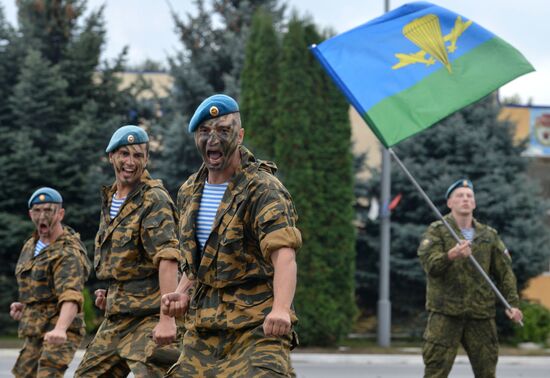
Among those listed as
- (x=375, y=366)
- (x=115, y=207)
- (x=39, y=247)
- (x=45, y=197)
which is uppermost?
(x=45, y=197)

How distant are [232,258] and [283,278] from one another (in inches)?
14.5

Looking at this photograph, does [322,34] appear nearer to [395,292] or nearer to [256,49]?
[256,49]

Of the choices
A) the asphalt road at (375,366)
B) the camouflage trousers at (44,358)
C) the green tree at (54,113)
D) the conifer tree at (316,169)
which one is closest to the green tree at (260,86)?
the conifer tree at (316,169)

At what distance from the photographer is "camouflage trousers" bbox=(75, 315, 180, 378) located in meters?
6.68

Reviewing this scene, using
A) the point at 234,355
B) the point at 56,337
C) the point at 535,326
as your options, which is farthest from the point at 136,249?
the point at 535,326

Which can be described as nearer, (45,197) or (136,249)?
(136,249)

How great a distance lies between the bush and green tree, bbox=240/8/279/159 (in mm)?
6207

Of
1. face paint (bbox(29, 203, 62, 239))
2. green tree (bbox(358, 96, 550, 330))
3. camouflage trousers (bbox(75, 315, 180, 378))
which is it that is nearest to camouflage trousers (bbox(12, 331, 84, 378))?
face paint (bbox(29, 203, 62, 239))

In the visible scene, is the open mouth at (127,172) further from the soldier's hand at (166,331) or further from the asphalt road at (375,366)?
the asphalt road at (375,366)

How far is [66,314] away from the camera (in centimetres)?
791

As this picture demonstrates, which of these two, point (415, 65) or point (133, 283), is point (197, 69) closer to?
point (415, 65)

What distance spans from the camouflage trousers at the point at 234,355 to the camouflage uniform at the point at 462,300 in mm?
4177

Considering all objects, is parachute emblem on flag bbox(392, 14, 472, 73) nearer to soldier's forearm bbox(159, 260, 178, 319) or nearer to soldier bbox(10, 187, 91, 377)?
soldier bbox(10, 187, 91, 377)

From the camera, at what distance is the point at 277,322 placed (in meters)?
4.97
